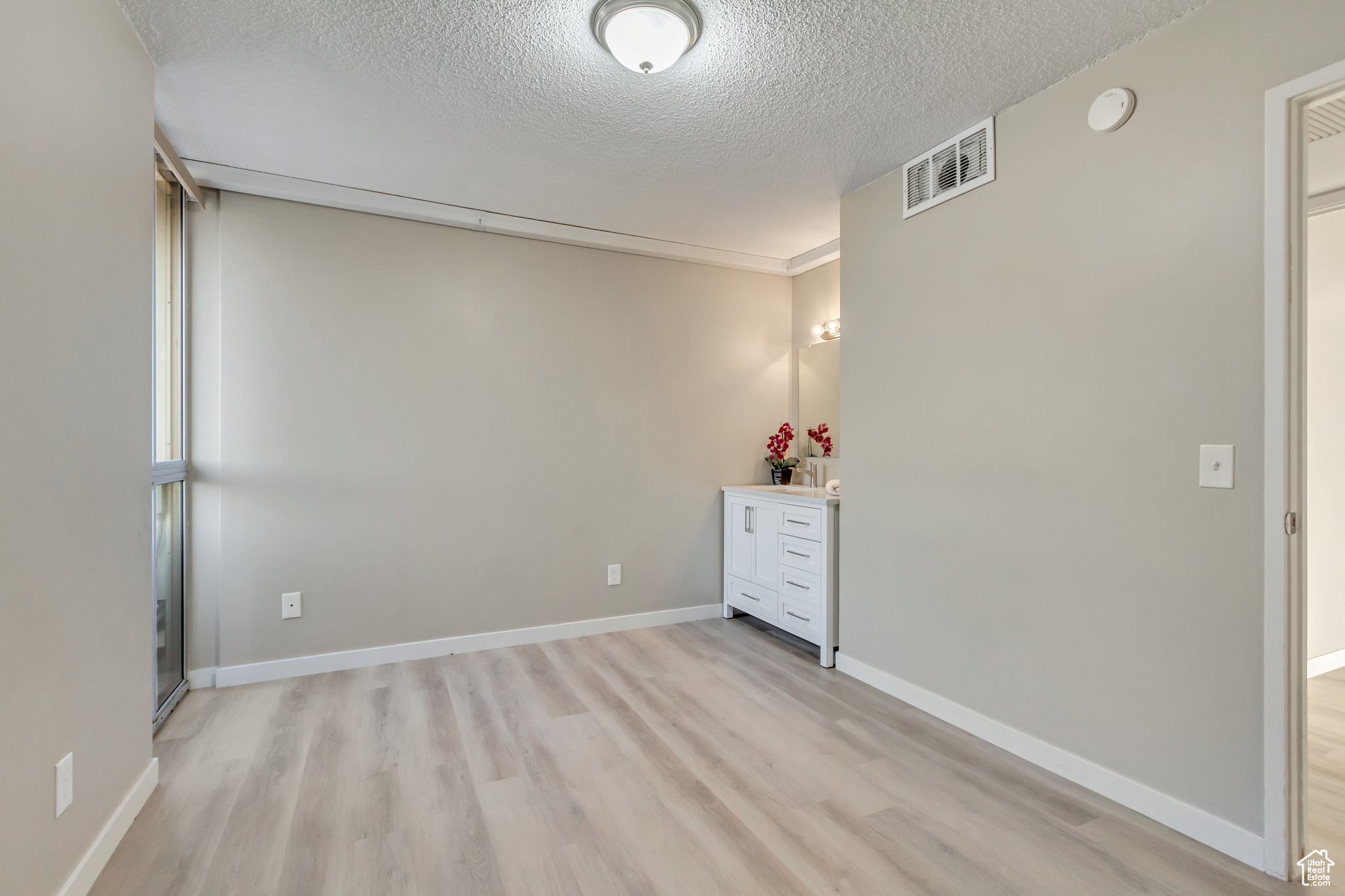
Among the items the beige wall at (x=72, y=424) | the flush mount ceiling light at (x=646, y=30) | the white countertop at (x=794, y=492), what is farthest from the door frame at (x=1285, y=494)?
the beige wall at (x=72, y=424)

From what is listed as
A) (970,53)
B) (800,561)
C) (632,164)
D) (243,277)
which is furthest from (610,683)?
(970,53)

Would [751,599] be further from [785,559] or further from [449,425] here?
[449,425]

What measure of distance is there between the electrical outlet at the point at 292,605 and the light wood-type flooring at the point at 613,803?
1.02 feet

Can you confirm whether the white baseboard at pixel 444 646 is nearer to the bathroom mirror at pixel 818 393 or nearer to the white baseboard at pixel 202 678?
the white baseboard at pixel 202 678

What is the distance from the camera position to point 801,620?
344 cm

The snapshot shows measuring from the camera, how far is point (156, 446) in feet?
8.42

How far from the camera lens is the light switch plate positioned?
174 centimetres

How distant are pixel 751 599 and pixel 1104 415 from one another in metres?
2.29

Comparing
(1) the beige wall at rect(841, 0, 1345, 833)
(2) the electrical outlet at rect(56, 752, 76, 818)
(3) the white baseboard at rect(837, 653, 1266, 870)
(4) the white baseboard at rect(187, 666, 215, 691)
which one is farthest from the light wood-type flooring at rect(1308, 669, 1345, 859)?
(4) the white baseboard at rect(187, 666, 215, 691)

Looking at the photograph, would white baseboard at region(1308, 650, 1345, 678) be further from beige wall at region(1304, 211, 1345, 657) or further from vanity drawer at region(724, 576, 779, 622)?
vanity drawer at region(724, 576, 779, 622)

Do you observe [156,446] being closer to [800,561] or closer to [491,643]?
[491,643]

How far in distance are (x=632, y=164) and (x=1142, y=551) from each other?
7.83 feet

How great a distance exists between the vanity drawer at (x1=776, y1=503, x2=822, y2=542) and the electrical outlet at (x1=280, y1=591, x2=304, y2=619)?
2.45 m

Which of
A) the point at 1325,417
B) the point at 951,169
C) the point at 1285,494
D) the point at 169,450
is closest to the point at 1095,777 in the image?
the point at 1285,494
